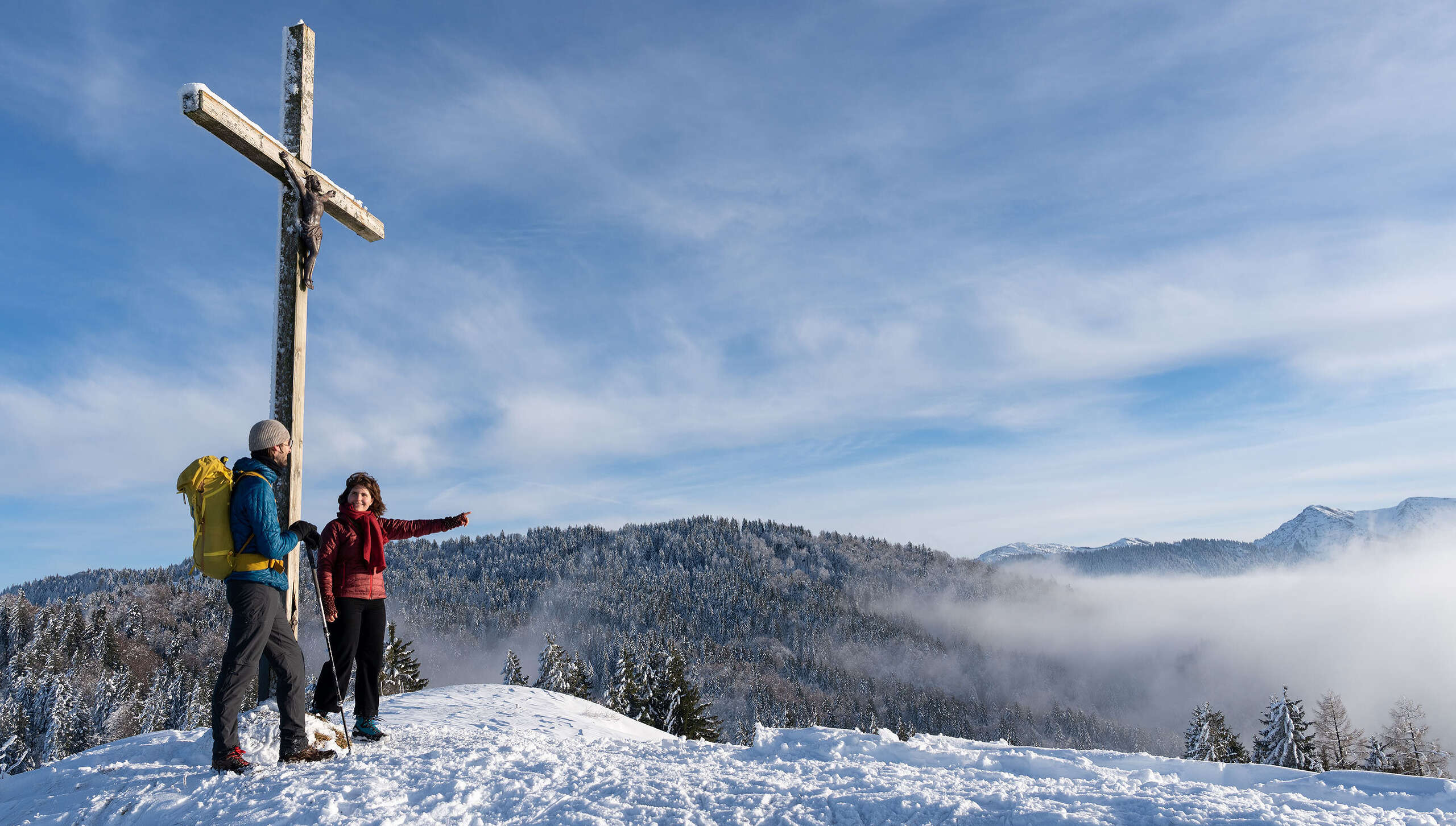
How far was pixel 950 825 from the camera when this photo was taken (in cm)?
365

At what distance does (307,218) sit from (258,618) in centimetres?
346

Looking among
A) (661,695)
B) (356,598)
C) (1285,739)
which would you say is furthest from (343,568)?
(1285,739)

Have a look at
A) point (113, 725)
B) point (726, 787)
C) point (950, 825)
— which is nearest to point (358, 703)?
point (726, 787)

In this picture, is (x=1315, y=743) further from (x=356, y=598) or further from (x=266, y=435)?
(x=266, y=435)

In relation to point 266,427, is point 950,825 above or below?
below

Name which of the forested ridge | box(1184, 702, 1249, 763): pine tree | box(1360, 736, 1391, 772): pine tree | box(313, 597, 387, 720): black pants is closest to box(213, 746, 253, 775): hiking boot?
box(313, 597, 387, 720): black pants

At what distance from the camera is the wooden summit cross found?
5.68 metres

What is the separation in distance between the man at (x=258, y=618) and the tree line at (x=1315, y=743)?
33.4 m

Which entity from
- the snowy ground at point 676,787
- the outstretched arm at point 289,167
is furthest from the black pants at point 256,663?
the outstretched arm at point 289,167

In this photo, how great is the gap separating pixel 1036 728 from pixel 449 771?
17906cm

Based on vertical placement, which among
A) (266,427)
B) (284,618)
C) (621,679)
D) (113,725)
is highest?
(266,427)

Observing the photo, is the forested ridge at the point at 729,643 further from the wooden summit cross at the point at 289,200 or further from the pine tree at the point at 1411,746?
the wooden summit cross at the point at 289,200

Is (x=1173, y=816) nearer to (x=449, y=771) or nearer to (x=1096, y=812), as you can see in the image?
(x=1096, y=812)

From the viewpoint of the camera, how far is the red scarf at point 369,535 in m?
5.91
